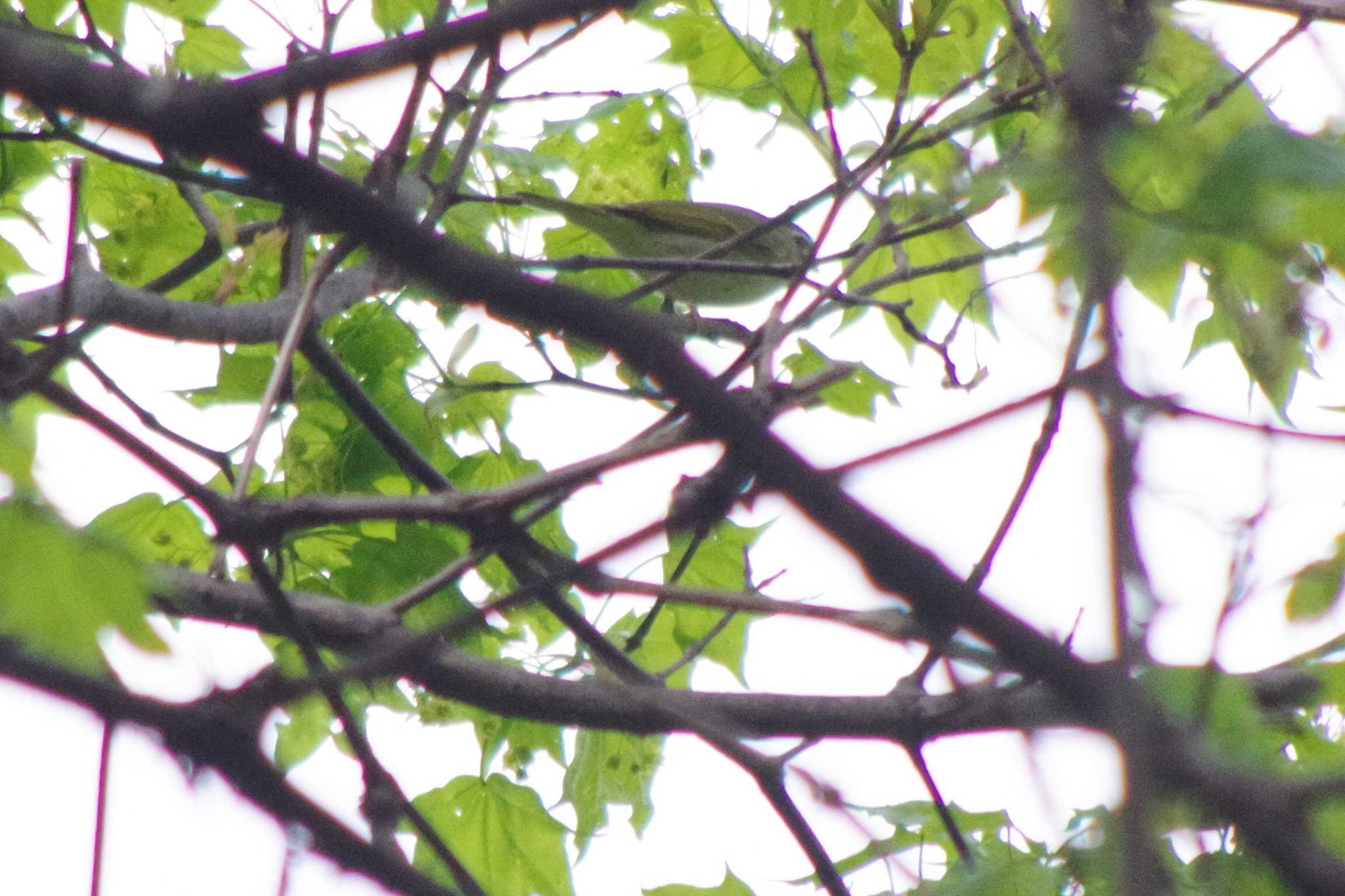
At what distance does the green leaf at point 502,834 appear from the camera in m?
2.80

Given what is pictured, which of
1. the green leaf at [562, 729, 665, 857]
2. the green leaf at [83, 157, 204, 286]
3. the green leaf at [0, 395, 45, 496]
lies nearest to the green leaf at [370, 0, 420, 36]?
→ the green leaf at [83, 157, 204, 286]

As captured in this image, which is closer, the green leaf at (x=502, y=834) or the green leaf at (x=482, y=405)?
the green leaf at (x=502, y=834)

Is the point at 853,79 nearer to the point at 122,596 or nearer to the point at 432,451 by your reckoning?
the point at 432,451

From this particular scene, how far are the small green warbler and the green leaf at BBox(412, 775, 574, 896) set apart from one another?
130 cm

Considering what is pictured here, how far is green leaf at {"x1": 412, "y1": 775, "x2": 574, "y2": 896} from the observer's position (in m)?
2.80

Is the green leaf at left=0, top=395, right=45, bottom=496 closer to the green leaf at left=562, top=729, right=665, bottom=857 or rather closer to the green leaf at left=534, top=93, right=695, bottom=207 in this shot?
the green leaf at left=562, top=729, right=665, bottom=857

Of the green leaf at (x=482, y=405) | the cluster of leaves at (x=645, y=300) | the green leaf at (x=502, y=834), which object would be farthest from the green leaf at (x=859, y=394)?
the green leaf at (x=502, y=834)

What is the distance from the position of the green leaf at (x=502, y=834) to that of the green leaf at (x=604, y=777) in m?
0.12

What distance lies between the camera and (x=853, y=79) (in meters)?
3.25

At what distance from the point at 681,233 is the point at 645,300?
1.69ft

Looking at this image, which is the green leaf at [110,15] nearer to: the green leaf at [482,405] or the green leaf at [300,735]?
the green leaf at [482,405]

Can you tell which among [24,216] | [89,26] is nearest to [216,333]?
[89,26]

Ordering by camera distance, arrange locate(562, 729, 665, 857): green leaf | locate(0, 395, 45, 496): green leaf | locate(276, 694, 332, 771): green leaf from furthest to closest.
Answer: locate(562, 729, 665, 857): green leaf < locate(276, 694, 332, 771): green leaf < locate(0, 395, 45, 496): green leaf

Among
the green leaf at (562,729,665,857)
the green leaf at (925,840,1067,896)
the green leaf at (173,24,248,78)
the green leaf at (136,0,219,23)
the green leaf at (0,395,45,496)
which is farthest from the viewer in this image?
the green leaf at (173,24,248,78)
